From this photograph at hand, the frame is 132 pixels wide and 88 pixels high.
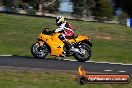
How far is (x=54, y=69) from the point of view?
17.4 meters

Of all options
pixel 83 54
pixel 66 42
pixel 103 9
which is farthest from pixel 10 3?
pixel 83 54

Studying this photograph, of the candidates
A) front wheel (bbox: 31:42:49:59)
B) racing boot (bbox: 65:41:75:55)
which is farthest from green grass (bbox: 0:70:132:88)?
racing boot (bbox: 65:41:75:55)

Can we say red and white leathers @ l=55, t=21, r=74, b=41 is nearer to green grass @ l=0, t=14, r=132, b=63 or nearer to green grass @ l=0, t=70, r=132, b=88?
green grass @ l=0, t=14, r=132, b=63

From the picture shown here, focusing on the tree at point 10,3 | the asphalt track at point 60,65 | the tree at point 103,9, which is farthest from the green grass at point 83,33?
the tree at point 10,3

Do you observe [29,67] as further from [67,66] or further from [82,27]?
[82,27]

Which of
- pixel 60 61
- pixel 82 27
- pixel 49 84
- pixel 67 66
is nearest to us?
pixel 49 84

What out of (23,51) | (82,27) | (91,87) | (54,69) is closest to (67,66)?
(54,69)

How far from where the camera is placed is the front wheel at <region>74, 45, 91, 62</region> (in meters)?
20.4

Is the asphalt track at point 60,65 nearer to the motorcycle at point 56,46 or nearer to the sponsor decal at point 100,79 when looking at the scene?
the motorcycle at point 56,46

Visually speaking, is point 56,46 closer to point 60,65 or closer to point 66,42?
point 66,42

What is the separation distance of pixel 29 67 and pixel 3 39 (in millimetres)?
12141

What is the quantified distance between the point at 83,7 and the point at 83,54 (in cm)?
3702

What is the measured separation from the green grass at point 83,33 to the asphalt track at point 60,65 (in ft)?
10.4

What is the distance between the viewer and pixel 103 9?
5338 cm
